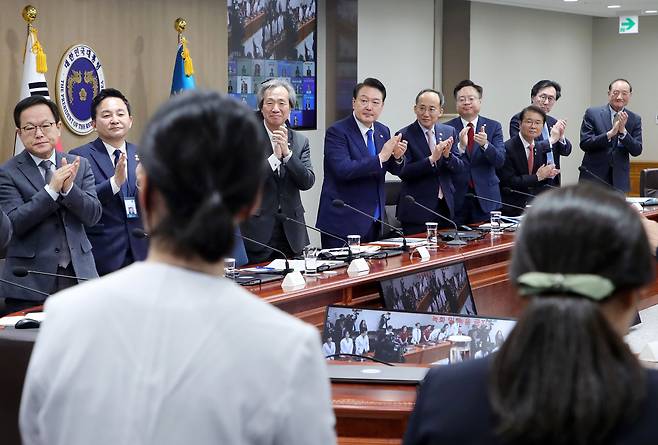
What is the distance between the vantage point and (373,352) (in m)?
3.14

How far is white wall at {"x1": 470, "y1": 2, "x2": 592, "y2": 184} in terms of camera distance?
37.3 ft

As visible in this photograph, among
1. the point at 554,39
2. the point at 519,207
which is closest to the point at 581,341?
the point at 519,207

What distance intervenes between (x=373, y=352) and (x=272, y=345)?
1978 millimetres

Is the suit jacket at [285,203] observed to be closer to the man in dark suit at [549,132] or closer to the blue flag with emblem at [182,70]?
the blue flag with emblem at [182,70]

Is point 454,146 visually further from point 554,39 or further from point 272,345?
point 554,39

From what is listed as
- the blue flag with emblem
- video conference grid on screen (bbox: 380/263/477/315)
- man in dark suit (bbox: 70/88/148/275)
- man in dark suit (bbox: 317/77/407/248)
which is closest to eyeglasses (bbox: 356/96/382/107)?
man in dark suit (bbox: 317/77/407/248)

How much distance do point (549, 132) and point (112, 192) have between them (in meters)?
4.35

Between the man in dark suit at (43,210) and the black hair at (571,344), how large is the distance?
3.25 meters

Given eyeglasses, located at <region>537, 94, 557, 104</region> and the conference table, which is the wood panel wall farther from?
eyeglasses, located at <region>537, 94, 557, 104</region>

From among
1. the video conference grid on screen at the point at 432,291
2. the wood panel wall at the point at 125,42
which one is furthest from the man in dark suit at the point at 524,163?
the video conference grid on screen at the point at 432,291

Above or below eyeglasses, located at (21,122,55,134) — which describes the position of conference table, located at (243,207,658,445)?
below

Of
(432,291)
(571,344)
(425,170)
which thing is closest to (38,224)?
(432,291)

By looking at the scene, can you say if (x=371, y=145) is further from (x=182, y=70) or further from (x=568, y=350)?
(x=568, y=350)

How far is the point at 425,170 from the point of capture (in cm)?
645
